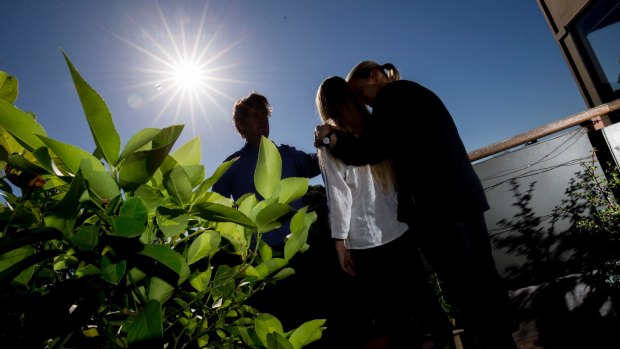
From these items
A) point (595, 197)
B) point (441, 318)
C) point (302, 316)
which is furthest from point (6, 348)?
point (595, 197)

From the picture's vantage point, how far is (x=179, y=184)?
1.33ft

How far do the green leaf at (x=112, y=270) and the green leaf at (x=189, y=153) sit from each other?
0.60 ft

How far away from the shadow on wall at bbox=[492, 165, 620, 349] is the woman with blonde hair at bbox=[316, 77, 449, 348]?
3113 mm

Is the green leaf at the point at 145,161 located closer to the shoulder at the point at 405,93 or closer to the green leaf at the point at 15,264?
the green leaf at the point at 15,264

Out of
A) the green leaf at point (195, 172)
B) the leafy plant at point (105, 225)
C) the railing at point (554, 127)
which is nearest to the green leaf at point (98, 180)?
the leafy plant at point (105, 225)

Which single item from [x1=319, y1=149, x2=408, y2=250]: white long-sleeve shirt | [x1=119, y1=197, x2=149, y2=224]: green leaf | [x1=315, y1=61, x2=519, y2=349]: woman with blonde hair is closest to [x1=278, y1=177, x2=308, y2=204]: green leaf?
[x1=119, y1=197, x2=149, y2=224]: green leaf

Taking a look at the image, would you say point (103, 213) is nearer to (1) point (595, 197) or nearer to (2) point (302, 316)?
(2) point (302, 316)

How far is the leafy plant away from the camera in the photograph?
335 millimetres

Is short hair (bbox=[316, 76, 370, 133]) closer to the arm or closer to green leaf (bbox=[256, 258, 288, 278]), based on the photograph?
the arm

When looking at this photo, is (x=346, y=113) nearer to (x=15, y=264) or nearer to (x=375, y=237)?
(x=375, y=237)

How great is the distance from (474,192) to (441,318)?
1137 mm

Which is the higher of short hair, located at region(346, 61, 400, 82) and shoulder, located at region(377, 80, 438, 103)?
short hair, located at region(346, 61, 400, 82)

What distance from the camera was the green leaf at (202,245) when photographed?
485 millimetres

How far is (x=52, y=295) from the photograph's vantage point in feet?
1.17
